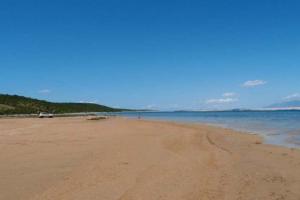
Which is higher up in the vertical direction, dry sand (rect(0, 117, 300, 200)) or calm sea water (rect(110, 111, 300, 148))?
calm sea water (rect(110, 111, 300, 148))

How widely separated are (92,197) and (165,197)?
1.57 m

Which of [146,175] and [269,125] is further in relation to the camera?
→ [269,125]

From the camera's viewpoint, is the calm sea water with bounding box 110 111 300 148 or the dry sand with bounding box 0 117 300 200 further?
the calm sea water with bounding box 110 111 300 148

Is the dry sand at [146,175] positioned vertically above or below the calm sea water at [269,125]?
below

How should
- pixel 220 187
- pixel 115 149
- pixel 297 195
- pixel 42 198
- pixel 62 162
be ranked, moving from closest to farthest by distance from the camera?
pixel 42 198, pixel 297 195, pixel 220 187, pixel 62 162, pixel 115 149

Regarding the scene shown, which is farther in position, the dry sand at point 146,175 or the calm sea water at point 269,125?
the calm sea water at point 269,125

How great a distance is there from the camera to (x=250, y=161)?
1221cm

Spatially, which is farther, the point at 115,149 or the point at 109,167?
the point at 115,149

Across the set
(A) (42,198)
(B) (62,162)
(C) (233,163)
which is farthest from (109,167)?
(C) (233,163)

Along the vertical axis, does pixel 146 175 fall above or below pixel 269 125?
below

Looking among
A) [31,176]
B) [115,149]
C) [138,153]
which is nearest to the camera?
[31,176]

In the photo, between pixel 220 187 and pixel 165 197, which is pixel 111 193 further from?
pixel 220 187

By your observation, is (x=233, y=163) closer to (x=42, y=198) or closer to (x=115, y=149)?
(x=115, y=149)

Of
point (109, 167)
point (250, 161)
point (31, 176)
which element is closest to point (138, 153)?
point (109, 167)
